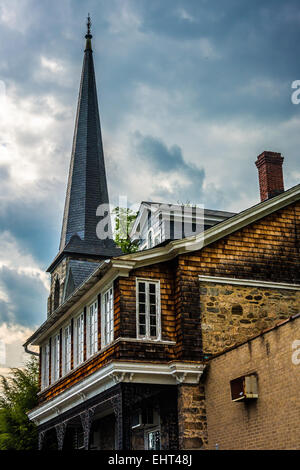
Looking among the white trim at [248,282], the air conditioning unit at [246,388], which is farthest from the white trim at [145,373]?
the white trim at [248,282]

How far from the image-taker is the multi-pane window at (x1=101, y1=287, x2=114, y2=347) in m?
16.8

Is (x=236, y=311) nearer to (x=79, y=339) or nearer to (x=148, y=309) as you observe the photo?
(x=148, y=309)

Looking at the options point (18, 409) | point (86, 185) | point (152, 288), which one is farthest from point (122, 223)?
point (152, 288)

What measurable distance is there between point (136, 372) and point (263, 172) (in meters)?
9.09

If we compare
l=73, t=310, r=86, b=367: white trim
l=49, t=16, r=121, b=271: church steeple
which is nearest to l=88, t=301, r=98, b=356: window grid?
l=73, t=310, r=86, b=367: white trim

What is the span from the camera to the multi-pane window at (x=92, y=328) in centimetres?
1795

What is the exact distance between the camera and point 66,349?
68.1 ft

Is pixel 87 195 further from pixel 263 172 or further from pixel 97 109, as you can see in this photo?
pixel 263 172

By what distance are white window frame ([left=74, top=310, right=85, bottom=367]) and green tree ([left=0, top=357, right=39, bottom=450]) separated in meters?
Result: 8.81

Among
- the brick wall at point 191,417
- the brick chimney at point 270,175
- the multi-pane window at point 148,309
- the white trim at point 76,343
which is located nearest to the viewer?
the brick wall at point 191,417

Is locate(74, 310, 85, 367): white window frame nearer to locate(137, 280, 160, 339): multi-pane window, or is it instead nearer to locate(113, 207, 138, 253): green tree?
locate(137, 280, 160, 339): multi-pane window

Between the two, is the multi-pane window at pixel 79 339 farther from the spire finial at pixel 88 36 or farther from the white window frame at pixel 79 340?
the spire finial at pixel 88 36

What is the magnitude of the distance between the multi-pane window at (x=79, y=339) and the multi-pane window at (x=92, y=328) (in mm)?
644
